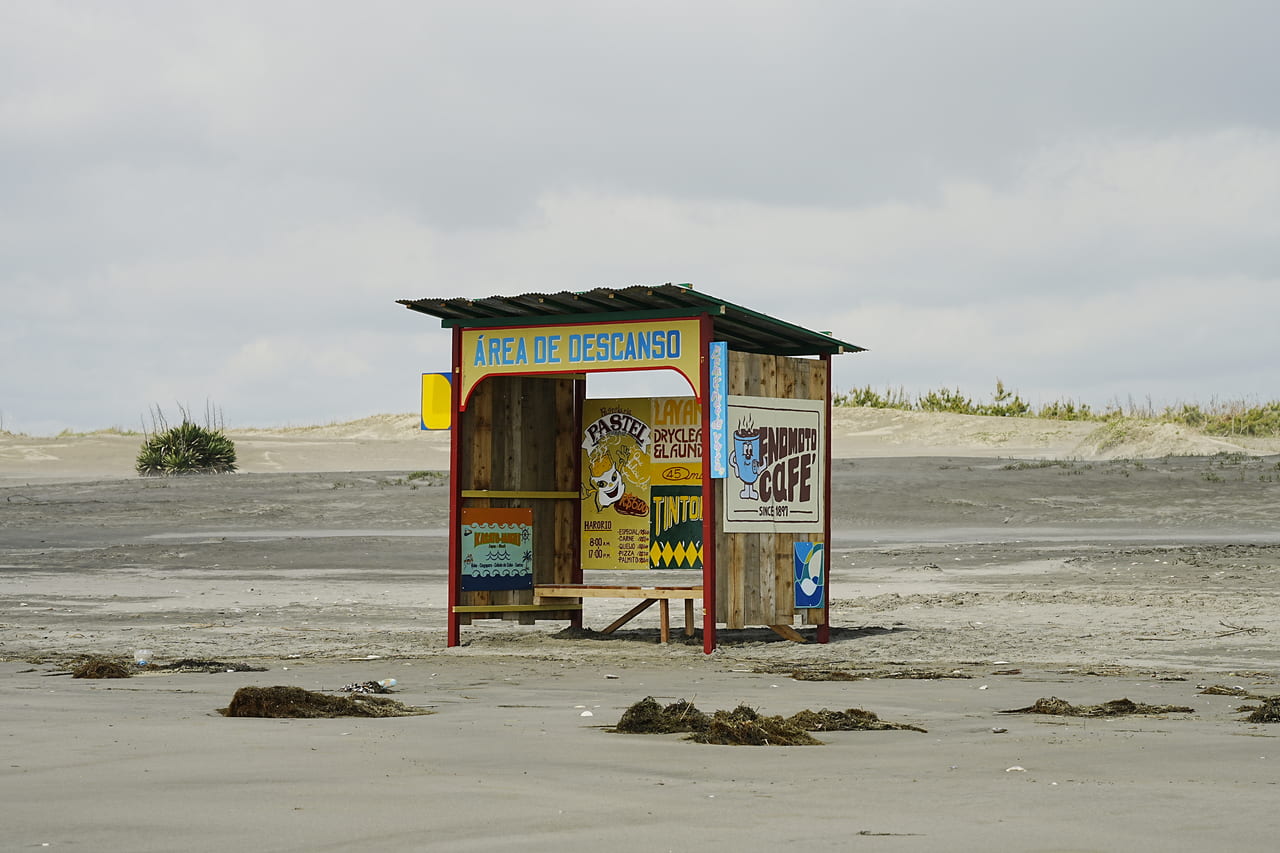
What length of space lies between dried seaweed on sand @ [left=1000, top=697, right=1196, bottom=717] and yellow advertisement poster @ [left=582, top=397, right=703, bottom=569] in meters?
7.26

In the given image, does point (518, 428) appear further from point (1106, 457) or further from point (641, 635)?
point (1106, 457)

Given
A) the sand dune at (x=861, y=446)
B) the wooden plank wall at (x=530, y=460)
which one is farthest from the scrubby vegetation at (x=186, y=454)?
the wooden plank wall at (x=530, y=460)

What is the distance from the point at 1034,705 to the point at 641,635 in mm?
7450

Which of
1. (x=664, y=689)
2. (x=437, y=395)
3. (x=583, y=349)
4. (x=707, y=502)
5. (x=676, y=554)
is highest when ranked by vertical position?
(x=583, y=349)

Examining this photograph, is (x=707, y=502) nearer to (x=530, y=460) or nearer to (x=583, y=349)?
(x=583, y=349)

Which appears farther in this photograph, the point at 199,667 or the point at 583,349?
the point at 583,349

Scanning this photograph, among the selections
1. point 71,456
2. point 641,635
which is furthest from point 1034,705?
point 71,456

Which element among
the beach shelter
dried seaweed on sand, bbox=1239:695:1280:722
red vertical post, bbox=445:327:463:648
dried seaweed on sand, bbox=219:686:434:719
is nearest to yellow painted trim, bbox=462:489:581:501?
the beach shelter

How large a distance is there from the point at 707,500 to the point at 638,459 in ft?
8.04

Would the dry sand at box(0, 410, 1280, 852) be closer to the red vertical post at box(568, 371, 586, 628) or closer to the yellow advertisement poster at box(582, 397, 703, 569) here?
the yellow advertisement poster at box(582, 397, 703, 569)

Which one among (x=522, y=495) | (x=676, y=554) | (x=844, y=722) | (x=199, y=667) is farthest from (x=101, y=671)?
(x=676, y=554)

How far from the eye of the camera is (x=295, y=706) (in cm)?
948

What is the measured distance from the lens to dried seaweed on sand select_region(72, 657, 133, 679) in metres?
11.8

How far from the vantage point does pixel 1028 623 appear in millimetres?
16172
